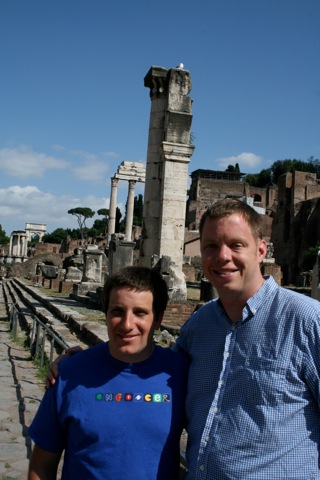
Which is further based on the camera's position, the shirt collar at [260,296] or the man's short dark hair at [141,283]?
the man's short dark hair at [141,283]

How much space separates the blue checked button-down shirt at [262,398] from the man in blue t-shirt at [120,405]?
10 centimetres

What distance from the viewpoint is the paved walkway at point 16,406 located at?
3959mm

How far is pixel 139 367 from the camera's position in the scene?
1953mm

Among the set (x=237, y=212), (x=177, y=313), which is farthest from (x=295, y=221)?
(x=237, y=212)

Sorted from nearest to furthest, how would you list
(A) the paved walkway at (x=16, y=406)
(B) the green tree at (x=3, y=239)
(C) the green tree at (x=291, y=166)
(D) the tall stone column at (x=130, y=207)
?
(A) the paved walkway at (x=16, y=406) < (D) the tall stone column at (x=130, y=207) < (C) the green tree at (x=291, y=166) < (B) the green tree at (x=3, y=239)

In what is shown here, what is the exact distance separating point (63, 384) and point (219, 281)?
0.70m

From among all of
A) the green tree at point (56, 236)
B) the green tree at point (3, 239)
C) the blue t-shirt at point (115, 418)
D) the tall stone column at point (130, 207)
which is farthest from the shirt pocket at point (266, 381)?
the green tree at point (3, 239)

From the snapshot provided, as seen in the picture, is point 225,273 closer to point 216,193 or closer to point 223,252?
point 223,252

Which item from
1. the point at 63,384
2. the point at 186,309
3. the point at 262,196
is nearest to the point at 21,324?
the point at 186,309

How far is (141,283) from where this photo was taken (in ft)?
6.71

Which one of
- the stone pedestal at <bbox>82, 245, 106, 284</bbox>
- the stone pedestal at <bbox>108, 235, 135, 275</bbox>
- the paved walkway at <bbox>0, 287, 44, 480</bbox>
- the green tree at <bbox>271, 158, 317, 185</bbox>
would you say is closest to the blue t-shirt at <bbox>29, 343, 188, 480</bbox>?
the paved walkway at <bbox>0, 287, 44, 480</bbox>

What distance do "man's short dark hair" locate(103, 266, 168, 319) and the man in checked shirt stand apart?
229mm

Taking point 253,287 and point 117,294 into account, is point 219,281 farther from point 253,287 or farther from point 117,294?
point 117,294

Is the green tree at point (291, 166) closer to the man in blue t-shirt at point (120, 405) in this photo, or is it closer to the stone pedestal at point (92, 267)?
the stone pedestal at point (92, 267)
